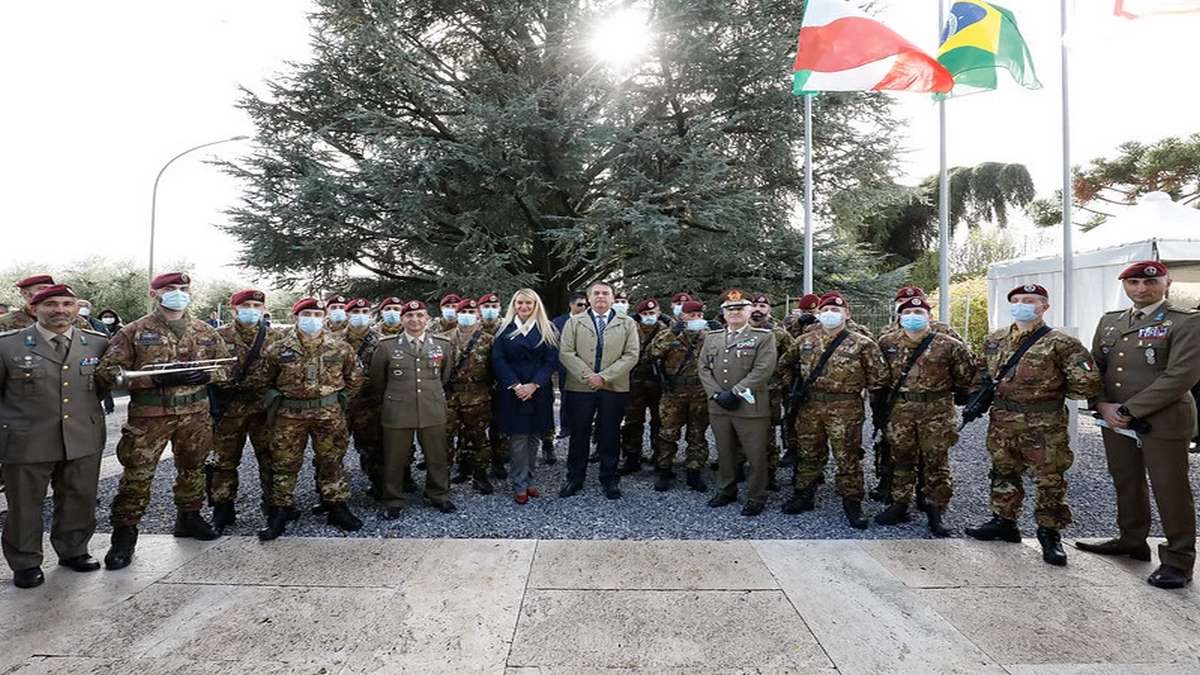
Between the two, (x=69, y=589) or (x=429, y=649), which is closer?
(x=429, y=649)

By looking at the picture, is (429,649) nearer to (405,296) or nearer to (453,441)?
(453,441)

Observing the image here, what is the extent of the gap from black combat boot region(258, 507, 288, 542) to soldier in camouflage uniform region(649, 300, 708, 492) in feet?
10.4

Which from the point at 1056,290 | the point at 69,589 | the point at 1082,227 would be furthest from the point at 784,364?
the point at 1082,227

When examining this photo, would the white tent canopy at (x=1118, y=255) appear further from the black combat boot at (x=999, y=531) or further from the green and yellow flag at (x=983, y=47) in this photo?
the black combat boot at (x=999, y=531)

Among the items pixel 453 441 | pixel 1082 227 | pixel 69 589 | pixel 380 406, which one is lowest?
pixel 69 589

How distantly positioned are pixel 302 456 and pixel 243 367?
79 centimetres

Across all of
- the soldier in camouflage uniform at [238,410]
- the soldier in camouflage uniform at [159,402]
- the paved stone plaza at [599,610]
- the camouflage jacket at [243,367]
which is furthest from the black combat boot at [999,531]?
the soldier in camouflage uniform at [159,402]

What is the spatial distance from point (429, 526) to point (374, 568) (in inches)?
34.0

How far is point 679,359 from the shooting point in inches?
237

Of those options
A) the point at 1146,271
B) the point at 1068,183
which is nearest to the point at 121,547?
the point at 1146,271

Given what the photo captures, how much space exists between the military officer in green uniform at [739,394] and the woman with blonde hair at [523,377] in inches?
55.8

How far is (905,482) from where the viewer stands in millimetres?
4668

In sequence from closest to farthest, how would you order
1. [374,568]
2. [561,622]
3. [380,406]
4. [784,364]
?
[561,622] → [374,568] → [380,406] → [784,364]

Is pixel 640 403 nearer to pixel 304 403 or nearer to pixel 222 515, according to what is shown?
pixel 304 403
